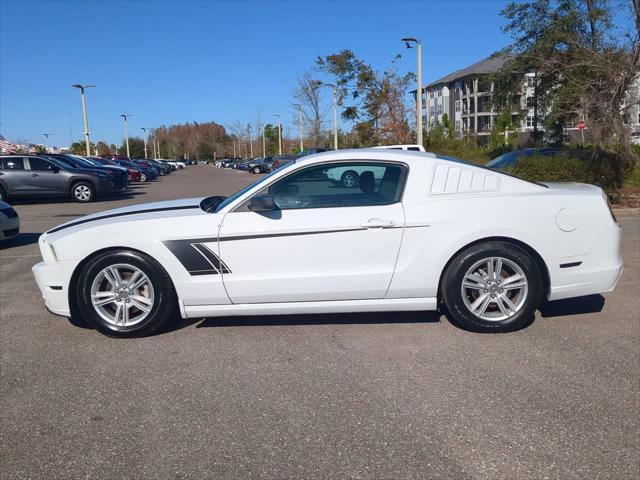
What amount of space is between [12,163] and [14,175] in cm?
39

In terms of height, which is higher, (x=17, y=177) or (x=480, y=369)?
(x=17, y=177)

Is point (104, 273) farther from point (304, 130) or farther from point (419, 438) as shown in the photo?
point (304, 130)

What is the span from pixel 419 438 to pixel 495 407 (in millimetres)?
620

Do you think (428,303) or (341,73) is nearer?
(428,303)

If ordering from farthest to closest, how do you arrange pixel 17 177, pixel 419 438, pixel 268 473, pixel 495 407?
pixel 17 177 → pixel 495 407 → pixel 419 438 → pixel 268 473

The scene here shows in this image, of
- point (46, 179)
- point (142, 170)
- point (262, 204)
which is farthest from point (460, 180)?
point (142, 170)

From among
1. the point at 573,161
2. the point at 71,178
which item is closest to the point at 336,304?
the point at 573,161

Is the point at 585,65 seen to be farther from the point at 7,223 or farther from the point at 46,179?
the point at 46,179

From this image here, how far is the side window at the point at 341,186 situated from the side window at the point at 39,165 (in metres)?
16.3

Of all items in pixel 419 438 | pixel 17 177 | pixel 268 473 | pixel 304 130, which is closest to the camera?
pixel 268 473

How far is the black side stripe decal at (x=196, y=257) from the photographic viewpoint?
4.39 m

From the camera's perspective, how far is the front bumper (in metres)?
4.48

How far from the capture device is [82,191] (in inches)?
726

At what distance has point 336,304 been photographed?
14.7 feet
